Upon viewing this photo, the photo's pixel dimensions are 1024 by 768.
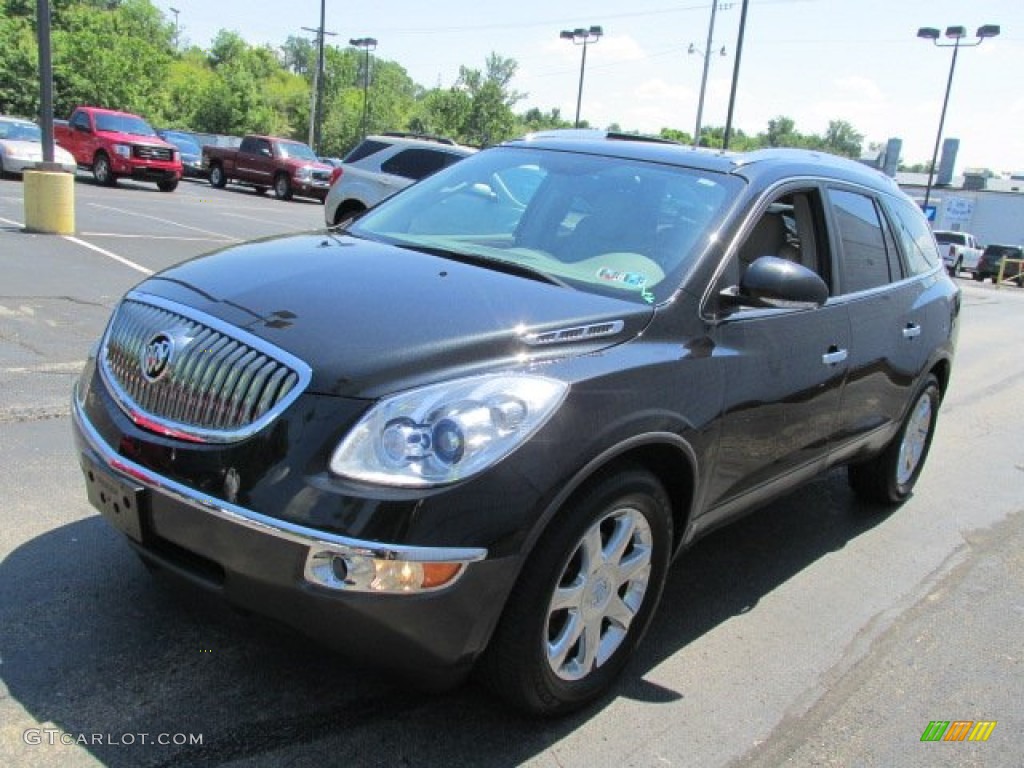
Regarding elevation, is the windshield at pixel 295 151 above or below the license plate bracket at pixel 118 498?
above

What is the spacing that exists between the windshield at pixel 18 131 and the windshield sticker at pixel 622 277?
2410 centimetres

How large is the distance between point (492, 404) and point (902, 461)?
144 inches

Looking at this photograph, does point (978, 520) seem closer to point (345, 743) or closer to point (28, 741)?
point (345, 743)

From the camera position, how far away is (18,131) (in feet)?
76.8

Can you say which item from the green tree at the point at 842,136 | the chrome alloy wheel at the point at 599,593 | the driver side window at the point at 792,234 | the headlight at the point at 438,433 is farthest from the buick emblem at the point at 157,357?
the green tree at the point at 842,136

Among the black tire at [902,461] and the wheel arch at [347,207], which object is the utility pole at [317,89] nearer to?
the wheel arch at [347,207]

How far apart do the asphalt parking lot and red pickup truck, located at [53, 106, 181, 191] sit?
20.0 m

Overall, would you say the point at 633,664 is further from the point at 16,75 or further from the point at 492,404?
the point at 16,75

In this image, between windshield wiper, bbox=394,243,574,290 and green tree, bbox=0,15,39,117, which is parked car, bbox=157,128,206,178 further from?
windshield wiper, bbox=394,243,574,290

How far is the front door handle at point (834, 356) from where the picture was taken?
12.6ft

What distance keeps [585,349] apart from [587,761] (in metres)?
1.22

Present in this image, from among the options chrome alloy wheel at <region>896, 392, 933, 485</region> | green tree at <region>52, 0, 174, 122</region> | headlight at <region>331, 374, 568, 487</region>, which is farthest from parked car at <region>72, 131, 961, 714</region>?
green tree at <region>52, 0, 174, 122</region>

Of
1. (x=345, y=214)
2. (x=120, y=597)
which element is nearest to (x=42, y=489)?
(x=120, y=597)

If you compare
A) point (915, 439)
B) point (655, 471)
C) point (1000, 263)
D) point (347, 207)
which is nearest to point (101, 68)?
point (347, 207)
